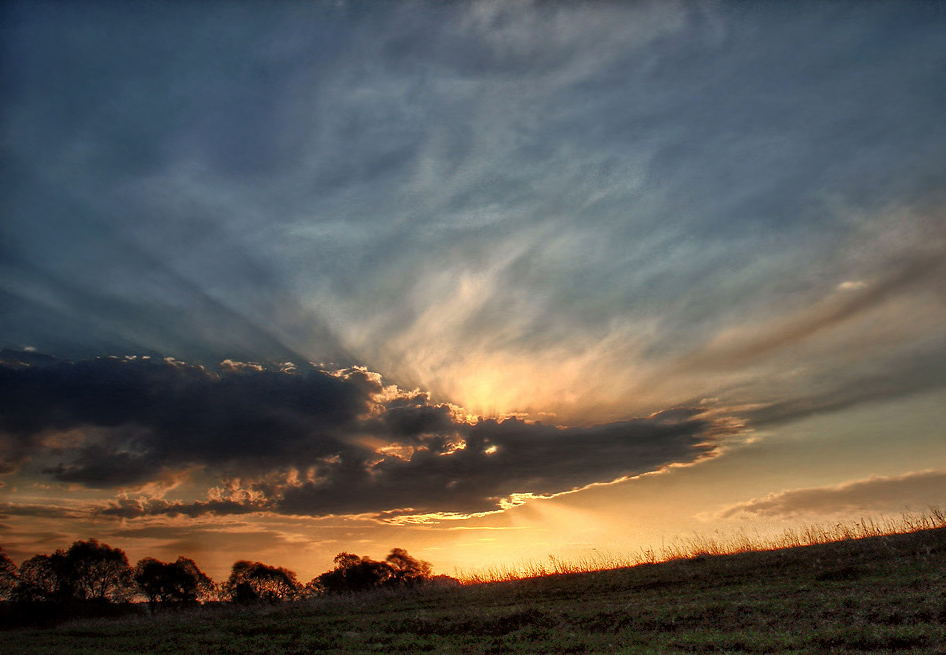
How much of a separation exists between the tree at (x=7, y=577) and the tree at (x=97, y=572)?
7255mm

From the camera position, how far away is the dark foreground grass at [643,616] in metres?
21.3

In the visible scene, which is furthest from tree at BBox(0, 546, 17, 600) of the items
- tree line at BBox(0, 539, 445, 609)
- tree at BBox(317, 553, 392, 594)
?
tree at BBox(317, 553, 392, 594)

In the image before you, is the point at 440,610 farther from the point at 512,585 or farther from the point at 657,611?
the point at 657,611

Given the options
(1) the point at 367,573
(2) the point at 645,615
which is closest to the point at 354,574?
→ (1) the point at 367,573

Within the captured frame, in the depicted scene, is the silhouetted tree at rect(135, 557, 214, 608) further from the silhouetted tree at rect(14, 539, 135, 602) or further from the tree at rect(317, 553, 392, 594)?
the tree at rect(317, 553, 392, 594)

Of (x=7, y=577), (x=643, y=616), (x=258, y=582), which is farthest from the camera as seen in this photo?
(x=258, y=582)

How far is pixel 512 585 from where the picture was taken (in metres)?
47.8

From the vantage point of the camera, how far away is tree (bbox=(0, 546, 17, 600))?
84.6 metres

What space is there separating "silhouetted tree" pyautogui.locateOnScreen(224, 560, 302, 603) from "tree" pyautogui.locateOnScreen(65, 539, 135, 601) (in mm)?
17303

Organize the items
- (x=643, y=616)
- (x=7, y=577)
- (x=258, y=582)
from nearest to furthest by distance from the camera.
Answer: (x=643, y=616)
(x=7, y=577)
(x=258, y=582)

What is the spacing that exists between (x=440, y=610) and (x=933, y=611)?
29.1 metres

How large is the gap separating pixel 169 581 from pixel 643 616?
102 meters

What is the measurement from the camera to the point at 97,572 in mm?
94625

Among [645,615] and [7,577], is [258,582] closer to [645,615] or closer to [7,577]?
[7,577]
